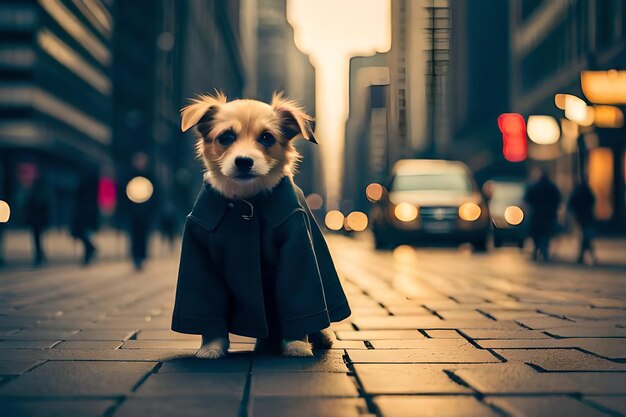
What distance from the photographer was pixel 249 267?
4.02 m

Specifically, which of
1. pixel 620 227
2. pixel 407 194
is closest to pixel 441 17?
pixel 620 227

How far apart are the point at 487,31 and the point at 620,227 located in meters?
33.2

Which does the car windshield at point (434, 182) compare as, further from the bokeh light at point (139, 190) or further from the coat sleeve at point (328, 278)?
the coat sleeve at point (328, 278)

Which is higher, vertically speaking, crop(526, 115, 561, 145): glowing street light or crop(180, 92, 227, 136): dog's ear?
crop(526, 115, 561, 145): glowing street light

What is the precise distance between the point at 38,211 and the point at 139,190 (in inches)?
113

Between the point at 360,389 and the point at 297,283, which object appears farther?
the point at 297,283

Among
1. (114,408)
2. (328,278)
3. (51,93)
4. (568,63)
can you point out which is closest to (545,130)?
(328,278)

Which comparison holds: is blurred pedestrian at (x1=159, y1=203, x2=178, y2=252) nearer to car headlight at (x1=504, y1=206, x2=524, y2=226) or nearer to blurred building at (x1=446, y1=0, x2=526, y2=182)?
car headlight at (x1=504, y1=206, x2=524, y2=226)

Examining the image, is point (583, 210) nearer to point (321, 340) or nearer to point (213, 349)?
point (321, 340)

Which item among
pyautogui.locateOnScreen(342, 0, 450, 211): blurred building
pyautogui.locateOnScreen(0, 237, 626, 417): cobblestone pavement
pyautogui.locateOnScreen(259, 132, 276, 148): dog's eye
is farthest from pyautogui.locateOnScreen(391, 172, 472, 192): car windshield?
pyautogui.locateOnScreen(259, 132, 276, 148): dog's eye

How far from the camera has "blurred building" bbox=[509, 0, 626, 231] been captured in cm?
3203

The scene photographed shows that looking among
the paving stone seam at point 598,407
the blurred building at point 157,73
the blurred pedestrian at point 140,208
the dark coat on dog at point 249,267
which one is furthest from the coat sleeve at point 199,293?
the blurred building at point 157,73

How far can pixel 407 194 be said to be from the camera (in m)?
17.8

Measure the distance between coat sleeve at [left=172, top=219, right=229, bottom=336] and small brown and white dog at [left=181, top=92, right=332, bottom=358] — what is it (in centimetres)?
10
